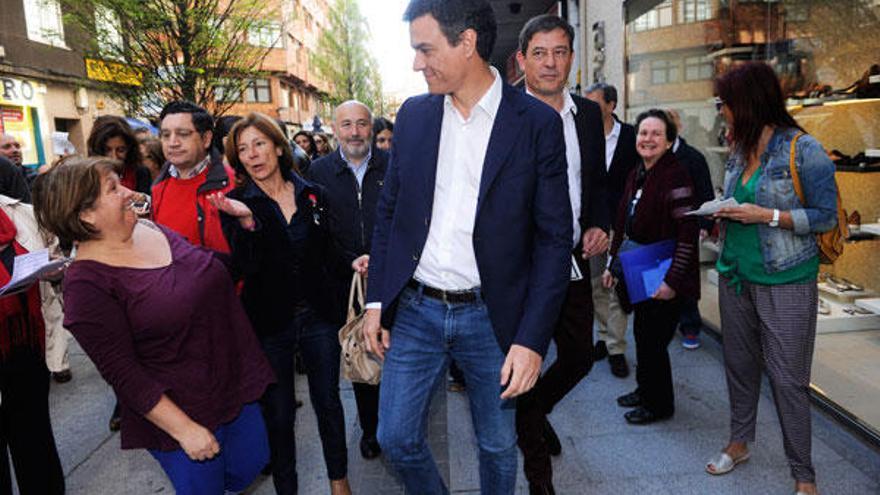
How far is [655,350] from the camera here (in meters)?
3.82

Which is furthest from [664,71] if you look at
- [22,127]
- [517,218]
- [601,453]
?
[22,127]

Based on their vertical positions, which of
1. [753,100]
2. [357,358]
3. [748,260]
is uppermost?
[753,100]

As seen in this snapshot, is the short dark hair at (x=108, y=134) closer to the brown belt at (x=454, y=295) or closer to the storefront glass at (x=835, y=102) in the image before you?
the brown belt at (x=454, y=295)

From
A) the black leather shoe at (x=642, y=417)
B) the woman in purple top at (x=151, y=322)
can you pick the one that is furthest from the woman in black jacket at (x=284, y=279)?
the black leather shoe at (x=642, y=417)

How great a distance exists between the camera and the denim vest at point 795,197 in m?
2.80

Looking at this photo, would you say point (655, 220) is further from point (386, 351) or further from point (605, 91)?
point (386, 351)

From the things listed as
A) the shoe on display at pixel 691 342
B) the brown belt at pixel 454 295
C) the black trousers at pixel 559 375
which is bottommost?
the shoe on display at pixel 691 342

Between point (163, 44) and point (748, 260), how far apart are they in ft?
35.5

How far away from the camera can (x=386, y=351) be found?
241 centimetres

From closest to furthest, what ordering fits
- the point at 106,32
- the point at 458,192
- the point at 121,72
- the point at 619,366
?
1. the point at 458,192
2. the point at 619,366
3. the point at 106,32
4. the point at 121,72

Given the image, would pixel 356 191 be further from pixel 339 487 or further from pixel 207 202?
pixel 339 487

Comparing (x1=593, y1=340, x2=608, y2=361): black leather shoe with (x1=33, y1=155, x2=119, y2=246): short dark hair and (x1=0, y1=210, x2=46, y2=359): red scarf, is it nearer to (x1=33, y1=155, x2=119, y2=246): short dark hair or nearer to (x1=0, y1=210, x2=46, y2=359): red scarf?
(x1=0, y1=210, x2=46, y2=359): red scarf

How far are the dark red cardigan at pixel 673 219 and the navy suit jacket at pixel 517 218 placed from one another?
1747 mm

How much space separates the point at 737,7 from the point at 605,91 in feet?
7.76
